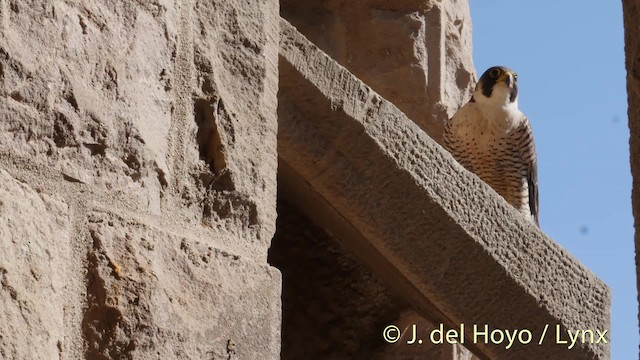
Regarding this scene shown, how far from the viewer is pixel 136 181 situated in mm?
1291

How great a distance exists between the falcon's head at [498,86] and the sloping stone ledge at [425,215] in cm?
286

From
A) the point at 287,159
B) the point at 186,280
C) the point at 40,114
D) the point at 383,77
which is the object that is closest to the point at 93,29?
the point at 40,114

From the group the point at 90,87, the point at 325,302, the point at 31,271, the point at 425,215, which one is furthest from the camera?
the point at 325,302

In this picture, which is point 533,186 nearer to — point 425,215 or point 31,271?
point 425,215

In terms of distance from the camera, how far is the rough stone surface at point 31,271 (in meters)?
1.07

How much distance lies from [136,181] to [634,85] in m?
0.80

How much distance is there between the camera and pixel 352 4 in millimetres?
3951

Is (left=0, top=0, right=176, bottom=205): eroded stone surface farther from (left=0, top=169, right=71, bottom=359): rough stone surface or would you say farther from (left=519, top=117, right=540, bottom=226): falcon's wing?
(left=519, top=117, right=540, bottom=226): falcon's wing

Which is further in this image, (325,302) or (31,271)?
(325,302)

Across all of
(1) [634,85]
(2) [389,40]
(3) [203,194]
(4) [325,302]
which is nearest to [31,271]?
(3) [203,194]

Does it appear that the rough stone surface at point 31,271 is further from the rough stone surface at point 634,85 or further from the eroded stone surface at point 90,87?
the rough stone surface at point 634,85

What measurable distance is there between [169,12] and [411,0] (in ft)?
8.53

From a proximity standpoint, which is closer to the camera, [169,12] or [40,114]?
[40,114]

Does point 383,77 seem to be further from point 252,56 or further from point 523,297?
point 252,56
